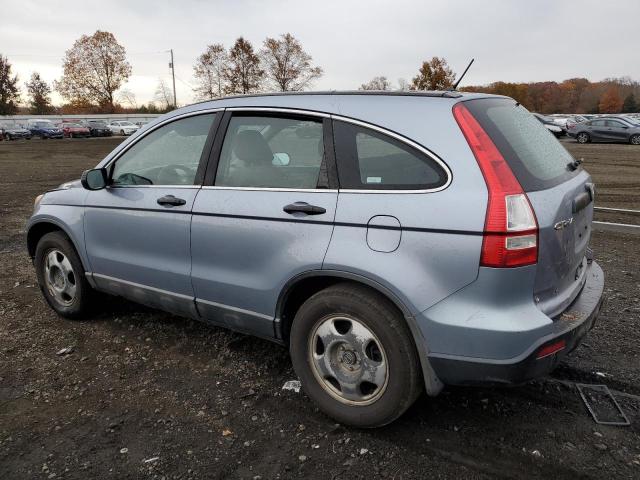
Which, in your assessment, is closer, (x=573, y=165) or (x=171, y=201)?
(x=573, y=165)

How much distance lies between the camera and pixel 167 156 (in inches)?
145

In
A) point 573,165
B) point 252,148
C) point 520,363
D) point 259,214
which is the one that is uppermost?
point 252,148

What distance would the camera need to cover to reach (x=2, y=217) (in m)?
8.83

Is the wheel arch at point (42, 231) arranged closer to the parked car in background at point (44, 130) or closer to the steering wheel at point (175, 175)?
the steering wheel at point (175, 175)

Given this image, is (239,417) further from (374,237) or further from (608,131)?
(608,131)

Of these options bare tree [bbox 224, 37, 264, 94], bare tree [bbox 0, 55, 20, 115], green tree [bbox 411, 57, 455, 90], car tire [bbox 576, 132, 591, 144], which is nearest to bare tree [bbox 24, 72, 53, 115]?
bare tree [bbox 0, 55, 20, 115]

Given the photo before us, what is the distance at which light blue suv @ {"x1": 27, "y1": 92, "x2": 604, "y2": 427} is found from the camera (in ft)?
7.70

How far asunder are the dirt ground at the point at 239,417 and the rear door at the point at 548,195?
76 cm

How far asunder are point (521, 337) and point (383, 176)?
3.25 ft

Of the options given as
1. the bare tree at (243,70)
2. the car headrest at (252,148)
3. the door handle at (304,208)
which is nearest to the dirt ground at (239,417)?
the door handle at (304,208)

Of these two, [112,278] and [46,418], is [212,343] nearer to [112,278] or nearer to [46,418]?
[112,278]

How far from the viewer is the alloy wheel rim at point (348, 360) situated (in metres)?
2.67

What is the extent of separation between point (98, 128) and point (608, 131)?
39.5 m

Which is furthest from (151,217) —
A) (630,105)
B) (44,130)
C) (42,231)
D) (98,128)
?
(630,105)
